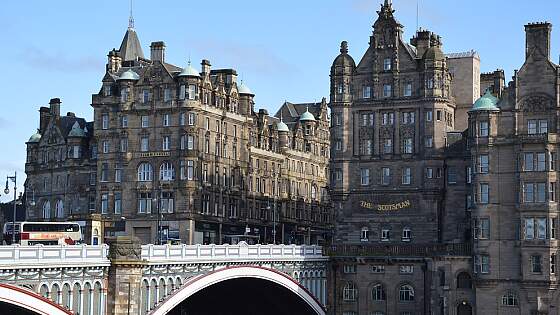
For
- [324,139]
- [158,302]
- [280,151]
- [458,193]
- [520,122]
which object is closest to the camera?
[158,302]

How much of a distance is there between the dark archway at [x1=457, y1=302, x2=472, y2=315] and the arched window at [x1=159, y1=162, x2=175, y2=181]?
144 ft

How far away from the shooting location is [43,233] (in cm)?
10562

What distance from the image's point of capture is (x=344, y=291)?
126875mm

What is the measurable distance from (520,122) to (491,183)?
23.9 feet

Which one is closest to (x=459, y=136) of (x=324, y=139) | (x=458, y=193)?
(x=458, y=193)

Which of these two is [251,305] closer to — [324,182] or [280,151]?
[280,151]

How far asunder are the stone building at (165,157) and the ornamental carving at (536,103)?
130 feet

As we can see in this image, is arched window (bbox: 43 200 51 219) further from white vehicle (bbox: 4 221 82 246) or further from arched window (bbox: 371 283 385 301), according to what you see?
arched window (bbox: 371 283 385 301)

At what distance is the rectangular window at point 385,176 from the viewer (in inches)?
5089

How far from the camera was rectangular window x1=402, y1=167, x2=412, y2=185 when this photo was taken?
128050mm

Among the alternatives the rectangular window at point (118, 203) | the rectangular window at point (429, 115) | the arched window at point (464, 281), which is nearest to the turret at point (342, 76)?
the rectangular window at point (429, 115)

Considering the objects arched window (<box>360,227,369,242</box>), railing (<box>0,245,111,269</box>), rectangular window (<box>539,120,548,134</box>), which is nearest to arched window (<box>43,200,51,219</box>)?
arched window (<box>360,227,369,242</box>)

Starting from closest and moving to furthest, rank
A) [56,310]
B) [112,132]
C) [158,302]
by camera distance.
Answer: [56,310] < [158,302] < [112,132]

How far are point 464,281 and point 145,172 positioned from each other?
48069 mm
